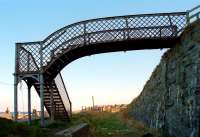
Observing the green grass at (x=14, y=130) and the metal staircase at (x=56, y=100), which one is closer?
the green grass at (x=14, y=130)

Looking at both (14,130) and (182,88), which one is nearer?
(14,130)

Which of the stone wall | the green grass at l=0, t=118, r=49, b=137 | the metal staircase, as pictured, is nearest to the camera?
the green grass at l=0, t=118, r=49, b=137

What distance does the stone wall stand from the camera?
1692 cm

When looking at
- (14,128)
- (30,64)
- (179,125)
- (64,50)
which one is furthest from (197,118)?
(30,64)

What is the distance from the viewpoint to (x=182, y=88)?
19.2 metres

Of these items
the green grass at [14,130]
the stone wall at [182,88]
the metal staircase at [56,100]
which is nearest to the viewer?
the green grass at [14,130]

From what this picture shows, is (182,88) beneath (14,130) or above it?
above

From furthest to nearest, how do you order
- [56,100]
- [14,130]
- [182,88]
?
[56,100], [182,88], [14,130]

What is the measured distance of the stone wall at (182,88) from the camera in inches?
666

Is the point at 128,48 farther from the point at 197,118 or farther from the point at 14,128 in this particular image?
the point at 14,128

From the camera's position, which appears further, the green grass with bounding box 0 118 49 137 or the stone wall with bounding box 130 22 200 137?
the stone wall with bounding box 130 22 200 137

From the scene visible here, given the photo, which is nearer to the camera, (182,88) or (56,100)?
(182,88)

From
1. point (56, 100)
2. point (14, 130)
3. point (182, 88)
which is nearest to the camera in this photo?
point (14, 130)

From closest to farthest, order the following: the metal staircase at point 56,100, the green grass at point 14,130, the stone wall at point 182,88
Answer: the green grass at point 14,130
the stone wall at point 182,88
the metal staircase at point 56,100
